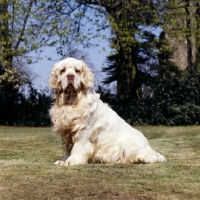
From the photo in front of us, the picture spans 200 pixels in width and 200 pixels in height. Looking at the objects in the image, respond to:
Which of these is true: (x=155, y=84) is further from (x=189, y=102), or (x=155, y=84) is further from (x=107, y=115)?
(x=107, y=115)

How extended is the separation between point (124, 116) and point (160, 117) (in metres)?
1.66

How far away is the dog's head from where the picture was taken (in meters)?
7.16

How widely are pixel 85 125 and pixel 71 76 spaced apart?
716 millimetres

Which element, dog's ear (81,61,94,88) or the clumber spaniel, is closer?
the clumber spaniel

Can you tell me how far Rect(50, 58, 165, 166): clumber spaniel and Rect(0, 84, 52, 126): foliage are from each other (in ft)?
50.8

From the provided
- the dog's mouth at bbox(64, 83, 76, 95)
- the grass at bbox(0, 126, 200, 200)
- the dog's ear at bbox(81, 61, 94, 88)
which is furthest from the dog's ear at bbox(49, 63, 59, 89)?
the grass at bbox(0, 126, 200, 200)

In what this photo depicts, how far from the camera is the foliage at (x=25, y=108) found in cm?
2281

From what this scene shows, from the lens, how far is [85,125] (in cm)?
713

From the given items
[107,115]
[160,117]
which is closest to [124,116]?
[160,117]

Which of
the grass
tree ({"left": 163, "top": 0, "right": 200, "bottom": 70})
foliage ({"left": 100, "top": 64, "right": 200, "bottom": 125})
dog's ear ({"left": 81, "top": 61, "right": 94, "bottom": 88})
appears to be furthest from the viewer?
tree ({"left": 163, "top": 0, "right": 200, "bottom": 70})

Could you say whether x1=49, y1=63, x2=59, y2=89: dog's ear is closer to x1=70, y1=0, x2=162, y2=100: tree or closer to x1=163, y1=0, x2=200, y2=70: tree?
x1=70, y1=0, x2=162, y2=100: tree

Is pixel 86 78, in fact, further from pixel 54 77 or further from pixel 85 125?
pixel 85 125

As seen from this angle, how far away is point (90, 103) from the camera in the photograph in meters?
7.24

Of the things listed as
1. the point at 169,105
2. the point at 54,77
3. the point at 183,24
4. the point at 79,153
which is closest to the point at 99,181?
the point at 79,153
